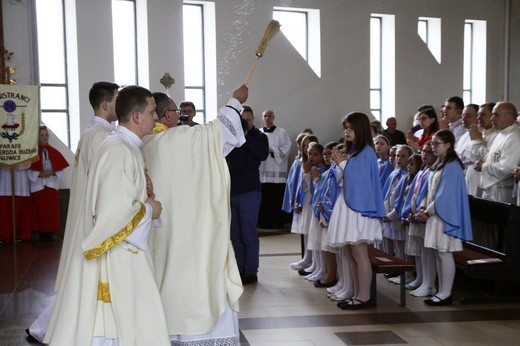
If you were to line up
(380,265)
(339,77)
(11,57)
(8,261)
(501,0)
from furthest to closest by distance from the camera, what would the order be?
1. (501,0)
2. (339,77)
3. (11,57)
4. (8,261)
5. (380,265)

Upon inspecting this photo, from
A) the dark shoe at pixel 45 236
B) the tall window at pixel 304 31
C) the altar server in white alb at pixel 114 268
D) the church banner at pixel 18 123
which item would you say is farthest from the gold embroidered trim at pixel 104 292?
the tall window at pixel 304 31

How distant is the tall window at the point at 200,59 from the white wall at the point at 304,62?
8.3 inches

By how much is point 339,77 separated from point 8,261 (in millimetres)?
7074

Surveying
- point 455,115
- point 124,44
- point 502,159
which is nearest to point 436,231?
point 502,159

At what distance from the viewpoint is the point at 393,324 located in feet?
19.3

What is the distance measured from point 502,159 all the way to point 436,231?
124 cm

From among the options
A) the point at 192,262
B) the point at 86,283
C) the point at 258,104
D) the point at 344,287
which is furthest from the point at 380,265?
the point at 258,104

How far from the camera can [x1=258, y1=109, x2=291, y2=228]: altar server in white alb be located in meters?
12.5

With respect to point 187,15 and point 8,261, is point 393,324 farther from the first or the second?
point 187,15

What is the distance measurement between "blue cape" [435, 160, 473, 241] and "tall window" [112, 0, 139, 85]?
23.7ft

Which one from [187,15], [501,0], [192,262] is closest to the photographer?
[192,262]

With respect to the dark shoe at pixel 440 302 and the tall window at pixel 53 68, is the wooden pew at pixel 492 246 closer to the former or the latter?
the dark shoe at pixel 440 302

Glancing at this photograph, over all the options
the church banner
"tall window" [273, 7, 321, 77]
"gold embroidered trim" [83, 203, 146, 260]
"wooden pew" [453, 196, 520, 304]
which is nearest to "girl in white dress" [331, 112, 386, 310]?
"wooden pew" [453, 196, 520, 304]

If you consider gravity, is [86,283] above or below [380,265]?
above
